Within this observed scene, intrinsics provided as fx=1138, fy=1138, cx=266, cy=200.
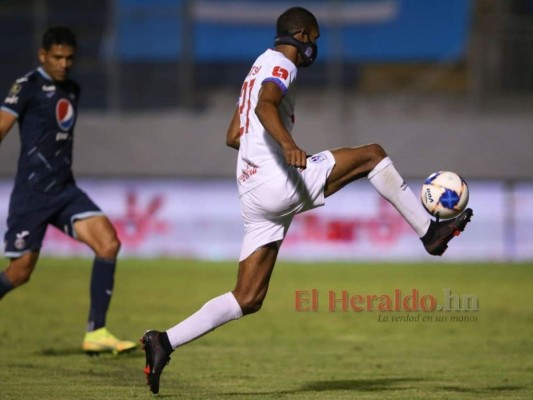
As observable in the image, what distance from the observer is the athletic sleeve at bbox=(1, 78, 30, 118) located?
29.4 feet

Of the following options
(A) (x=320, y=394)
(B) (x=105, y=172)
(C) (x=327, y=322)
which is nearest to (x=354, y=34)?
(B) (x=105, y=172)

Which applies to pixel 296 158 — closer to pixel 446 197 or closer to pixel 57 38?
pixel 446 197

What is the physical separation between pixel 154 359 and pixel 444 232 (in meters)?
1.89

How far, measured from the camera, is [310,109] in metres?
19.9

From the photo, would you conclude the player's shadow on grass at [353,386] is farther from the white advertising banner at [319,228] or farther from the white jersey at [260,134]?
the white advertising banner at [319,228]

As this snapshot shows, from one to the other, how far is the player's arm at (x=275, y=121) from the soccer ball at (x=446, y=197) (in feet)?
3.28

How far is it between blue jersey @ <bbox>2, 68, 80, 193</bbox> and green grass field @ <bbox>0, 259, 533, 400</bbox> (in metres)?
1.40

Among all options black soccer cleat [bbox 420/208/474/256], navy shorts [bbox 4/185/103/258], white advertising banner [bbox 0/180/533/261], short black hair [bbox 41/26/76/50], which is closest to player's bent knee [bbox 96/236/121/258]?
navy shorts [bbox 4/185/103/258]

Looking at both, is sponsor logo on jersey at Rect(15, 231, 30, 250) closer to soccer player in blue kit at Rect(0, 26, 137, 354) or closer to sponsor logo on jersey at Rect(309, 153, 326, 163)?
soccer player in blue kit at Rect(0, 26, 137, 354)

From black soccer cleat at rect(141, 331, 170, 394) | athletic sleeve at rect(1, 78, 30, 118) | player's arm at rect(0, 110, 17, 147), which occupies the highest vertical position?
athletic sleeve at rect(1, 78, 30, 118)

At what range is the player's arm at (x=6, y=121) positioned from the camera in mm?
8758

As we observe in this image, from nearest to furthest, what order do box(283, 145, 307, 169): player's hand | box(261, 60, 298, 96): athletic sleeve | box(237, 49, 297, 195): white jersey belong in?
box(283, 145, 307, 169): player's hand
box(261, 60, 298, 96): athletic sleeve
box(237, 49, 297, 195): white jersey

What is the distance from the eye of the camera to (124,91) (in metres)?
19.7

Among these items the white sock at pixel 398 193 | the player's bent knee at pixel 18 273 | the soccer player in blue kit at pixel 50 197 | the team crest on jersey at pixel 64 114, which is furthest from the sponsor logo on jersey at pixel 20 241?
the white sock at pixel 398 193
